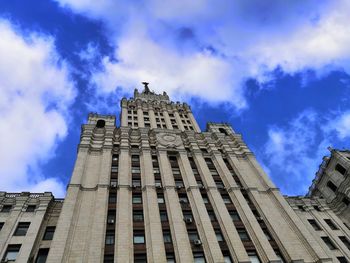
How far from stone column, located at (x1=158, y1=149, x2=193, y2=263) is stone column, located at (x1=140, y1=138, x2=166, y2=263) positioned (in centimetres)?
137

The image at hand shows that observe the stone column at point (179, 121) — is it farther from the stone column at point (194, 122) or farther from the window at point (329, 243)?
the window at point (329, 243)

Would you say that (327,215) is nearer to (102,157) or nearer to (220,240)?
(220,240)

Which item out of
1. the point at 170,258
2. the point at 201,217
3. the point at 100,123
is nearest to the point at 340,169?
the point at 201,217

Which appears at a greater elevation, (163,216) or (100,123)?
(100,123)

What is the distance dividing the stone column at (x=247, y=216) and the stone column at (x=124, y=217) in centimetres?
1298

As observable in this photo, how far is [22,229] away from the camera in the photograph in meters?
31.0

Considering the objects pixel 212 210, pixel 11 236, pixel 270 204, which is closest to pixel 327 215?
pixel 270 204

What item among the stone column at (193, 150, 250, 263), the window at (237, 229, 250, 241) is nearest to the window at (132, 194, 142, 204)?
the stone column at (193, 150, 250, 263)

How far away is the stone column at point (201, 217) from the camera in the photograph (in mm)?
27956

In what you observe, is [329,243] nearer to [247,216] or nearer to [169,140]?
[247,216]

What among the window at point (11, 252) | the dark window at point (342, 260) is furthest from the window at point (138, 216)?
the dark window at point (342, 260)

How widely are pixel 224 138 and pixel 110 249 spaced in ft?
101

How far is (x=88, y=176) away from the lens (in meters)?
37.7

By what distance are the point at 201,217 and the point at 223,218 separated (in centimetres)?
256
